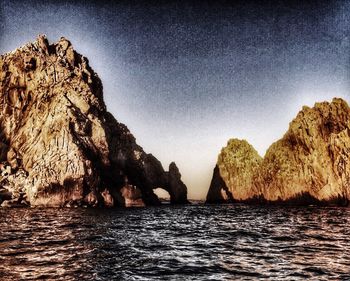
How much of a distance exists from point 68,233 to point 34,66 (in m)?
69.3

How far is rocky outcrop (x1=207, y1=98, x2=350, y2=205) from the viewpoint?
87812mm

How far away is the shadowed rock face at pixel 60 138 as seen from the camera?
66062 millimetres

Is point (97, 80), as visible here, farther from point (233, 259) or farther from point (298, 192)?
point (233, 259)

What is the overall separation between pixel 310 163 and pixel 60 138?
7675 centimetres

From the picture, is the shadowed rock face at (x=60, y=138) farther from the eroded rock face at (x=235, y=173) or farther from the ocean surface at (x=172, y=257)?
the eroded rock face at (x=235, y=173)

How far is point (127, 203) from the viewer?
252 ft

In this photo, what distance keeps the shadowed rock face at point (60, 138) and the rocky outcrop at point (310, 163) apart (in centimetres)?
4935

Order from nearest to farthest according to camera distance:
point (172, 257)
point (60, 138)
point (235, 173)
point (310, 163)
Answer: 1. point (172, 257)
2. point (60, 138)
3. point (310, 163)
4. point (235, 173)

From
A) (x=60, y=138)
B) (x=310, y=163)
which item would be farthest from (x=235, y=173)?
(x=60, y=138)

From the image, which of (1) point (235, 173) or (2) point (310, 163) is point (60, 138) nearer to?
(2) point (310, 163)

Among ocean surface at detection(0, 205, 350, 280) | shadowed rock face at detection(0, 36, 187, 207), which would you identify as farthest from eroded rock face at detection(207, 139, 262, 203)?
ocean surface at detection(0, 205, 350, 280)

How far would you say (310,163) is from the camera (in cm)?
10525

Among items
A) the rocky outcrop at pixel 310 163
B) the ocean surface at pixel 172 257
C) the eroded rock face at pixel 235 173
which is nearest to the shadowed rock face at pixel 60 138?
the ocean surface at pixel 172 257

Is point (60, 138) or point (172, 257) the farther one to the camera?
point (60, 138)
